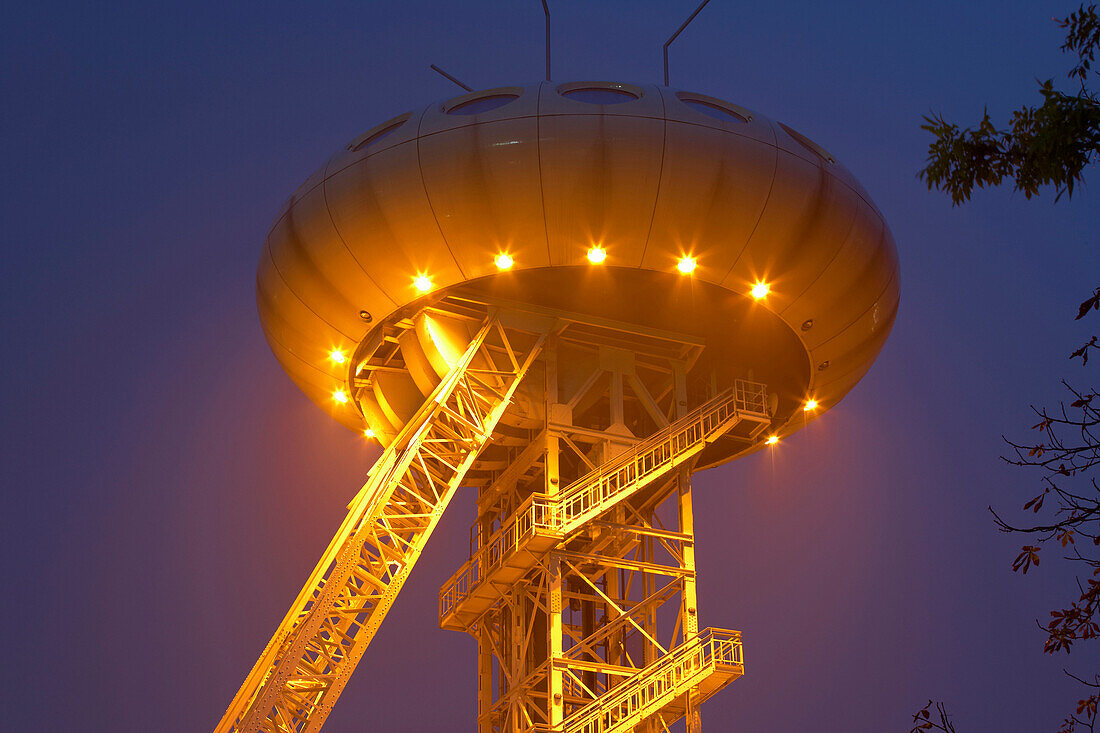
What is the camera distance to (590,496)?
1049 inches

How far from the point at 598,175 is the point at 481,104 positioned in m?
2.87

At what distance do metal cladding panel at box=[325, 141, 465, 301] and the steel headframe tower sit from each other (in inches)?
1.7

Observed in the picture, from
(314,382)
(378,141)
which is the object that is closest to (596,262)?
(378,141)

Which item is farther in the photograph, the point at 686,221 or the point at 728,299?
the point at 728,299

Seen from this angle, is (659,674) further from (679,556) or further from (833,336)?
(833,336)

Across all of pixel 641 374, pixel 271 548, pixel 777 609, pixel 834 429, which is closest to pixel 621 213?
pixel 641 374

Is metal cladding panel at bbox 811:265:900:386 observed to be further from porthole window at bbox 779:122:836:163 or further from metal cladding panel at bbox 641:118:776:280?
metal cladding panel at bbox 641:118:776:280

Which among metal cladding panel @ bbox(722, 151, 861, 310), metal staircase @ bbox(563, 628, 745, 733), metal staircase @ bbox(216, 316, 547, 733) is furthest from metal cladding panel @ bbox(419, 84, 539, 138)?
metal staircase @ bbox(563, 628, 745, 733)

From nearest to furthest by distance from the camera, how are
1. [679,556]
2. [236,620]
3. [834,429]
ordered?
[679,556]
[236,620]
[834,429]

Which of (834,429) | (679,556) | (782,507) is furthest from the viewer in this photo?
(834,429)

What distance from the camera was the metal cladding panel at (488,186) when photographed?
82.9 ft

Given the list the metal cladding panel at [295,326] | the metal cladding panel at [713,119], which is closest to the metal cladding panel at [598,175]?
the metal cladding panel at [713,119]

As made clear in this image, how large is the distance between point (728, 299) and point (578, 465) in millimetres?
5124

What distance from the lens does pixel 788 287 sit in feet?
88.5
